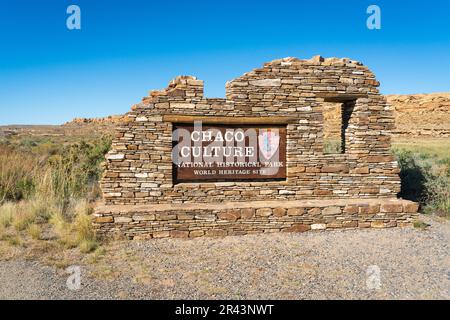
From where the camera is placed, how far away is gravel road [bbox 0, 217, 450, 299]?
16.8 feet

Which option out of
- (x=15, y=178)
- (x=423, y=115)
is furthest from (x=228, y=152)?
(x=423, y=115)

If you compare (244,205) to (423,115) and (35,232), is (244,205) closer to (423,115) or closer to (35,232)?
(35,232)

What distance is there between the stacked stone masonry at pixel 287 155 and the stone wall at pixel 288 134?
20 millimetres

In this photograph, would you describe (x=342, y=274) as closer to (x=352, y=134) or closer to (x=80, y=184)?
(x=352, y=134)

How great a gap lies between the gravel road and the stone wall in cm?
109

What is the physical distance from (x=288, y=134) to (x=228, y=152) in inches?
53.4

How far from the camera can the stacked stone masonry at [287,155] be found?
7.70 m

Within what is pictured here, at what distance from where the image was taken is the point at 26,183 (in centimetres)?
1065

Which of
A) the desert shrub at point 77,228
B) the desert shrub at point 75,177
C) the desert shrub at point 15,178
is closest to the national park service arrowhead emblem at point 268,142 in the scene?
the desert shrub at point 77,228

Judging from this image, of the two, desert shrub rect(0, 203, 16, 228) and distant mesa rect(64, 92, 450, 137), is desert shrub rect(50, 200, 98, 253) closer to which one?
desert shrub rect(0, 203, 16, 228)

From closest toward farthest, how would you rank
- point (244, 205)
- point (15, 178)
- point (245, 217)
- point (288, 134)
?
point (245, 217) < point (244, 205) < point (288, 134) < point (15, 178)

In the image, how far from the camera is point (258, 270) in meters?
5.87

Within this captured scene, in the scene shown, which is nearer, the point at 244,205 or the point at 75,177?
the point at 244,205
